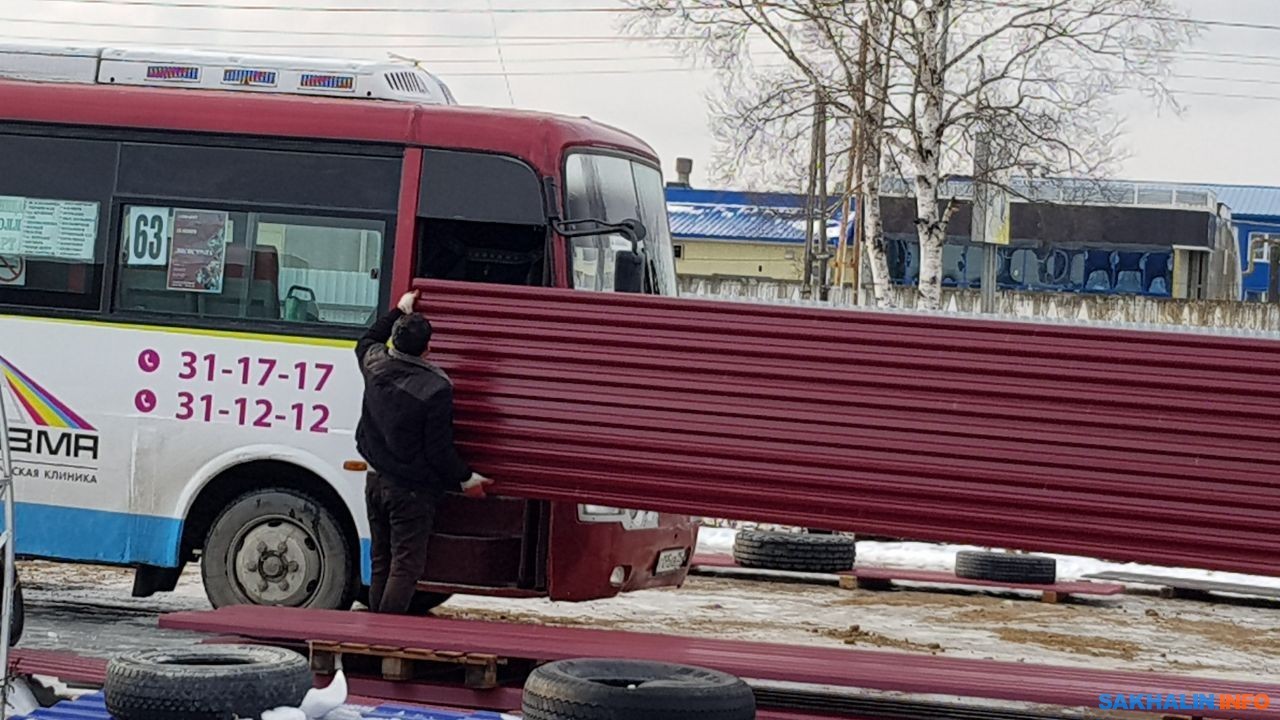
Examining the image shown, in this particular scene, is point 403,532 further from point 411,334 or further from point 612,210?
point 612,210

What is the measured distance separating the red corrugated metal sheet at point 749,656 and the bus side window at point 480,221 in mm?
2085

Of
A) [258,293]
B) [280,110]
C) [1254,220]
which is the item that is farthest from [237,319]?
[1254,220]

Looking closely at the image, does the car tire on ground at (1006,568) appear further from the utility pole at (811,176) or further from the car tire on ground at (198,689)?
the utility pole at (811,176)

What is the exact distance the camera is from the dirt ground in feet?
39.0

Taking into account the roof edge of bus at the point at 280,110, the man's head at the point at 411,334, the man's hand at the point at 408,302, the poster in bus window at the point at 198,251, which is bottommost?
the man's head at the point at 411,334

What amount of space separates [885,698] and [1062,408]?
1744 millimetres

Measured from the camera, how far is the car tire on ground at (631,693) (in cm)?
722

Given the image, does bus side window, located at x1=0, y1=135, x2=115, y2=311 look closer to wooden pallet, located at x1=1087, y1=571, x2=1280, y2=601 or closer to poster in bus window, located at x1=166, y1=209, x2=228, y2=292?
poster in bus window, located at x1=166, y1=209, x2=228, y2=292

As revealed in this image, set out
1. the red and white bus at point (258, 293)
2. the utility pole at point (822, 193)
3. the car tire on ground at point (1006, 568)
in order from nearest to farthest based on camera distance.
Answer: the red and white bus at point (258, 293) → the car tire on ground at point (1006, 568) → the utility pole at point (822, 193)

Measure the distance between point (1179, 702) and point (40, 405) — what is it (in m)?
6.70

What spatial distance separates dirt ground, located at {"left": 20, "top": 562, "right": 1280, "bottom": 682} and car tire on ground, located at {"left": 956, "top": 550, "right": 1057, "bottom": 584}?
0.41m

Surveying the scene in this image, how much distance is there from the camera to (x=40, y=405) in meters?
11.3

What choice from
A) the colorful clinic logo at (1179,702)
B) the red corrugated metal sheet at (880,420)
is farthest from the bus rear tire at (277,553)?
the colorful clinic logo at (1179,702)

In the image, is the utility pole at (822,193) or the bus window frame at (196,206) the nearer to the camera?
the bus window frame at (196,206)
